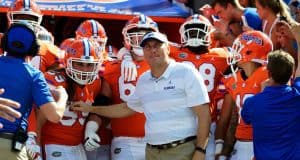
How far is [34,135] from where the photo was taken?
15.3 feet

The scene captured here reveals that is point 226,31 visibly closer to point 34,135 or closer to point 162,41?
point 162,41

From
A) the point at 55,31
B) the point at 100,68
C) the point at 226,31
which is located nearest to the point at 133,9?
the point at 55,31

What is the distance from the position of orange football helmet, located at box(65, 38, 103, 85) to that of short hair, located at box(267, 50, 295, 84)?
4.61ft

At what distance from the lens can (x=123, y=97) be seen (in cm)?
509

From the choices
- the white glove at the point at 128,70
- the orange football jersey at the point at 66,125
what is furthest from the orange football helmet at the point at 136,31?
the orange football jersey at the point at 66,125

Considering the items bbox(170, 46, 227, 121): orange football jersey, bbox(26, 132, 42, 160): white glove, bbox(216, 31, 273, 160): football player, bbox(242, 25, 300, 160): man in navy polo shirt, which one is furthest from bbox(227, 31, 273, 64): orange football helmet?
bbox(26, 132, 42, 160): white glove

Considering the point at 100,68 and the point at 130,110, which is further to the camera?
the point at 100,68

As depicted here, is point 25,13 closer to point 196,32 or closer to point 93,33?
point 93,33

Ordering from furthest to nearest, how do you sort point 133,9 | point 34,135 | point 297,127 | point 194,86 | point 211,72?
point 133,9, point 211,72, point 34,135, point 194,86, point 297,127

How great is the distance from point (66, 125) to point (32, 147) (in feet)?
1.17

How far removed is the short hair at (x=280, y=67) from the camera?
4055 mm

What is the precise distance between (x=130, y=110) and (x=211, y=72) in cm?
69

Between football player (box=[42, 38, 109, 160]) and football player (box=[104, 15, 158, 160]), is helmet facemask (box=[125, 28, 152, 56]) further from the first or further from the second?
football player (box=[42, 38, 109, 160])

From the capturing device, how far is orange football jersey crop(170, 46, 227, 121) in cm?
506
